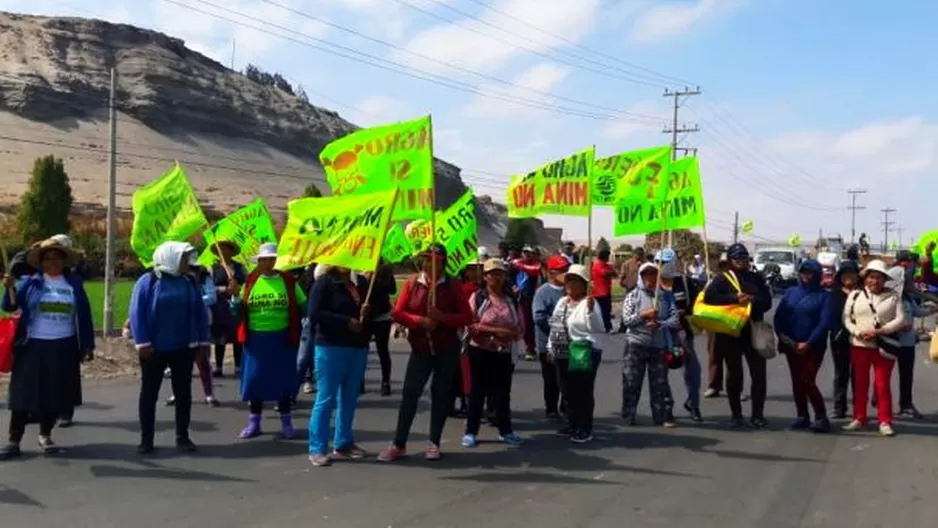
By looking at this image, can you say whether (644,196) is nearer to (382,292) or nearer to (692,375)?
(692,375)

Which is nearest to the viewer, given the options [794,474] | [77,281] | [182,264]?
[794,474]

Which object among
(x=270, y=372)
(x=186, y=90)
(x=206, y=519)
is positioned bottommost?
(x=206, y=519)

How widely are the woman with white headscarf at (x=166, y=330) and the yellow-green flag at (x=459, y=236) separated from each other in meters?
2.43

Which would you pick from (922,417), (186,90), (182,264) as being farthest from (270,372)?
(186,90)

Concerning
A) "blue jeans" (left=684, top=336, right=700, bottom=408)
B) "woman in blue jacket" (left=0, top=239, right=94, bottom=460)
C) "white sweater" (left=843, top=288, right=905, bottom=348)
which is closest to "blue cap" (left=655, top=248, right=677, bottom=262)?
"blue jeans" (left=684, top=336, right=700, bottom=408)

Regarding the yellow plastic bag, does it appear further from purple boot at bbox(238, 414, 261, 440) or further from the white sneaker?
purple boot at bbox(238, 414, 261, 440)

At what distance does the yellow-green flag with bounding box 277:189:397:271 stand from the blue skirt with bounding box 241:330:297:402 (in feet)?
3.29

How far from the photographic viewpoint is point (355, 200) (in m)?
7.76

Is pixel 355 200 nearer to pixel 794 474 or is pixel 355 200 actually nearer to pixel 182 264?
pixel 182 264

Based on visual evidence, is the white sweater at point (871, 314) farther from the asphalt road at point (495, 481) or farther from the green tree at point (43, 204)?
the green tree at point (43, 204)

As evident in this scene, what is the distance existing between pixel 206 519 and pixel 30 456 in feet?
8.57

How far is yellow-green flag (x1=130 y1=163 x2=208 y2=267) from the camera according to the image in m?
10.8

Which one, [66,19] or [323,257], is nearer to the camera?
[323,257]

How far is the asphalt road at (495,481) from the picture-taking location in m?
6.14
